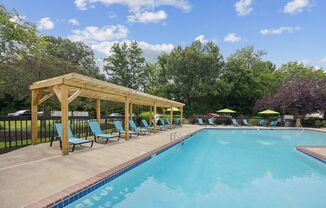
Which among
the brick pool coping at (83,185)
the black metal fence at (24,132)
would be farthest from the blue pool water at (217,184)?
the black metal fence at (24,132)

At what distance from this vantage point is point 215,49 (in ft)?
108

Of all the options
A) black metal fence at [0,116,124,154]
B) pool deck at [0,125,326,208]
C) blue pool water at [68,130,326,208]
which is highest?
black metal fence at [0,116,124,154]

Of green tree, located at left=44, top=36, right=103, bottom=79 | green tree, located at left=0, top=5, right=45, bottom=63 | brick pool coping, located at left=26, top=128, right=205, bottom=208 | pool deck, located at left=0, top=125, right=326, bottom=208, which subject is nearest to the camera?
brick pool coping, located at left=26, top=128, right=205, bottom=208

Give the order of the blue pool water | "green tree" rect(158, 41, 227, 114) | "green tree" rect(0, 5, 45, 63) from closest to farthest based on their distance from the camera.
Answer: "green tree" rect(0, 5, 45, 63) → the blue pool water → "green tree" rect(158, 41, 227, 114)

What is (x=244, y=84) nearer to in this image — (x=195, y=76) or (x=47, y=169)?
(x=195, y=76)

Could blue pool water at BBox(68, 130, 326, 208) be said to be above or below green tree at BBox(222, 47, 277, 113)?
below

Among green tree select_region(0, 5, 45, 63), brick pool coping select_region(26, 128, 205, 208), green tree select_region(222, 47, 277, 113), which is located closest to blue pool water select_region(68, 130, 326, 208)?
brick pool coping select_region(26, 128, 205, 208)

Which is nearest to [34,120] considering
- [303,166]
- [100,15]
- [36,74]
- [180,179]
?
[180,179]

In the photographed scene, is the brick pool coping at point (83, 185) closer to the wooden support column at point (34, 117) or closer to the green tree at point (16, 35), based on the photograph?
the green tree at point (16, 35)

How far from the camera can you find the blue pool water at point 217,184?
16.0ft

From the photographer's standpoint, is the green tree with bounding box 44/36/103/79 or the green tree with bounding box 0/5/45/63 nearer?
the green tree with bounding box 0/5/45/63

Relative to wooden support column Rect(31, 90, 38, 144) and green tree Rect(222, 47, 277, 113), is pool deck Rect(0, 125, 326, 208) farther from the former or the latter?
green tree Rect(222, 47, 277, 113)

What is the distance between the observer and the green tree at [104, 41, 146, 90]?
120 ft

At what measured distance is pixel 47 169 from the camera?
5430 mm
